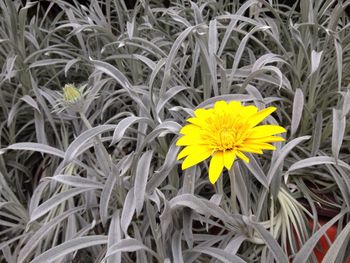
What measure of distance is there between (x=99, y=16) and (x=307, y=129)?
27.0 inches

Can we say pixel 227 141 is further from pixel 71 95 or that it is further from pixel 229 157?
pixel 71 95

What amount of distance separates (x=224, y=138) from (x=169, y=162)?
9.3 inches

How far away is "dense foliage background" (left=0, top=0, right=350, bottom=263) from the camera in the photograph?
819 millimetres

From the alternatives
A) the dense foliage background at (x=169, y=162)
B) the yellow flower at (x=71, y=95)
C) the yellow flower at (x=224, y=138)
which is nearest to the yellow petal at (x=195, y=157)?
the yellow flower at (x=224, y=138)

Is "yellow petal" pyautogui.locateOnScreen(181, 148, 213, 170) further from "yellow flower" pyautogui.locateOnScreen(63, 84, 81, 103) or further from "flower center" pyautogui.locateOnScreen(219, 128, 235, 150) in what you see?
"yellow flower" pyautogui.locateOnScreen(63, 84, 81, 103)

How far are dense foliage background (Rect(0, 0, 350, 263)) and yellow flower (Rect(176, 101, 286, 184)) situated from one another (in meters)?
0.14

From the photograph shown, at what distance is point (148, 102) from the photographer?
103 cm

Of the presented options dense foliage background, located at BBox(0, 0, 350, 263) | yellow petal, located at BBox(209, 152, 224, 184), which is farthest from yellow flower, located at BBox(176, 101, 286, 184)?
dense foliage background, located at BBox(0, 0, 350, 263)

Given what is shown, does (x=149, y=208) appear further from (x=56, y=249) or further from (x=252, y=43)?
(x=252, y=43)

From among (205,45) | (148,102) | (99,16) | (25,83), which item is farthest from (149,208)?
(99,16)

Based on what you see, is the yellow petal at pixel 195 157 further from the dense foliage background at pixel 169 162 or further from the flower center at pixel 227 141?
the dense foliage background at pixel 169 162

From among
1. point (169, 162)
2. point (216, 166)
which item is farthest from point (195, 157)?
point (169, 162)

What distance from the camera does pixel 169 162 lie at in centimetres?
86

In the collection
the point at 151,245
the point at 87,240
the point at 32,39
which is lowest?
Result: the point at 151,245
